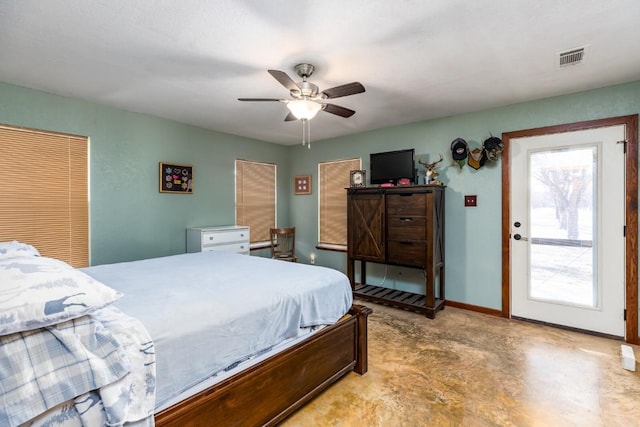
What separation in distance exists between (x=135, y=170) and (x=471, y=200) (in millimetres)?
3973

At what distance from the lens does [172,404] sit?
1284 mm

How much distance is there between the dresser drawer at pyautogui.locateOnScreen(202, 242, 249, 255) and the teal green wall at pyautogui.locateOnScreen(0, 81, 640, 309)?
432mm

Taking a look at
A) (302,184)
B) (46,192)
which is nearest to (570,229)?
(302,184)

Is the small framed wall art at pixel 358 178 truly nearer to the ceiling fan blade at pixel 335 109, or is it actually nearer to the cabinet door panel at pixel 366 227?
the cabinet door panel at pixel 366 227

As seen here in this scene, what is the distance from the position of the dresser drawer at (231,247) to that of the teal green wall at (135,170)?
42cm

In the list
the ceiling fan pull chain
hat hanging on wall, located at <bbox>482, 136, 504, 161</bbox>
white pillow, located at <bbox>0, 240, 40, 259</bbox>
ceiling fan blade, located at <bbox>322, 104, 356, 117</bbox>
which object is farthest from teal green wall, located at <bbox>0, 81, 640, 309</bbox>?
ceiling fan blade, located at <bbox>322, 104, 356, 117</bbox>

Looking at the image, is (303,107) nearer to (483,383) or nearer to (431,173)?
(431,173)

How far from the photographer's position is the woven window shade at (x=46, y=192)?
276 cm

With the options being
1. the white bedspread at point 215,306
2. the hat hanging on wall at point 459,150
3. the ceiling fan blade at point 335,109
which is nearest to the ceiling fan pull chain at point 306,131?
the ceiling fan blade at point 335,109

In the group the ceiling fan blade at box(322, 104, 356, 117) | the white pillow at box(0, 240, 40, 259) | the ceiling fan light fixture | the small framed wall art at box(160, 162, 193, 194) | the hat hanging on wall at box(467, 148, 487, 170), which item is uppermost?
the ceiling fan blade at box(322, 104, 356, 117)

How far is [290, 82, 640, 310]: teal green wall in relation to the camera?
300 cm

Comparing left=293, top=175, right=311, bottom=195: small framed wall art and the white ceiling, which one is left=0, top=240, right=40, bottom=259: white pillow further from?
left=293, top=175, right=311, bottom=195: small framed wall art

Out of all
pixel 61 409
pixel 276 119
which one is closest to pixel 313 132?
pixel 276 119

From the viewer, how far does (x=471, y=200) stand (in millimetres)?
3680
